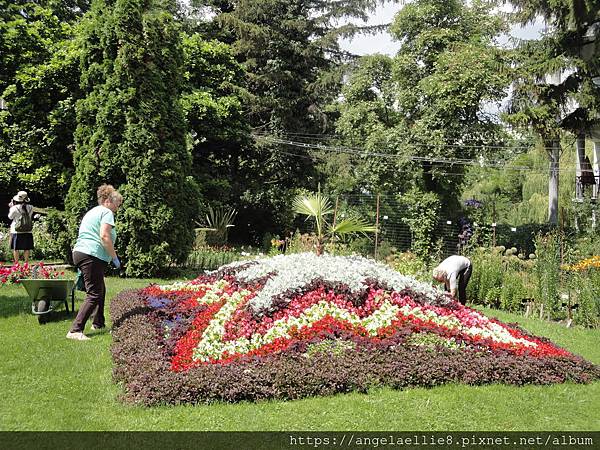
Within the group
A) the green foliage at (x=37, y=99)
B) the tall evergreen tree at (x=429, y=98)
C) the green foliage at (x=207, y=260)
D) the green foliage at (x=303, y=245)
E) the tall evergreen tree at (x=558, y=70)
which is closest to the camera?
the green foliage at (x=303, y=245)

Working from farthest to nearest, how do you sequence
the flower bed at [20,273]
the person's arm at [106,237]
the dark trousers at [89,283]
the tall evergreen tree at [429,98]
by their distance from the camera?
1. the tall evergreen tree at [429,98]
2. the flower bed at [20,273]
3. the dark trousers at [89,283]
4. the person's arm at [106,237]

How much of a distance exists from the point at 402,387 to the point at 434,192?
14.7m

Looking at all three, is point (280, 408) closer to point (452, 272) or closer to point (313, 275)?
point (313, 275)

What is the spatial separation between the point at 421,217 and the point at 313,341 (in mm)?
13681

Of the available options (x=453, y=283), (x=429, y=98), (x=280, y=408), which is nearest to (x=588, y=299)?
(x=453, y=283)

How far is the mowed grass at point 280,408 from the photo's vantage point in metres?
4.12

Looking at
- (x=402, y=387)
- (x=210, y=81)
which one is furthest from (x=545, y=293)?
(x=210, y=81)

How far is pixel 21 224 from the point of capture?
1252 centimetres

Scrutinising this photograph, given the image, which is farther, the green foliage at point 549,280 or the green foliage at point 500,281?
the green foliage at point 500,281

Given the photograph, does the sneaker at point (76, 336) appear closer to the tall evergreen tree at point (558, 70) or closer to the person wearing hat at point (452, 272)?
the person wearing hat at point (452, 272)

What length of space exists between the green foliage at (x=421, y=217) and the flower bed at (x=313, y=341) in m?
10.7

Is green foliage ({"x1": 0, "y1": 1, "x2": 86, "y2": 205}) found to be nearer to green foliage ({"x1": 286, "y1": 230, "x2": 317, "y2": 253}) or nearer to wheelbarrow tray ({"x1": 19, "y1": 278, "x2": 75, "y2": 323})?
green foliage ({"x1": 286, "y1": 230, "x2": 317, "y2": 253})

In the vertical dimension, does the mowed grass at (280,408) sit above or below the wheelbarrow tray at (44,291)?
below

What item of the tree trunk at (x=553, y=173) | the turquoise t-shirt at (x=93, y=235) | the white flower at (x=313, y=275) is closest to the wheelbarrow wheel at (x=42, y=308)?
the turquoise t-shirt at (x=93, y=235)
